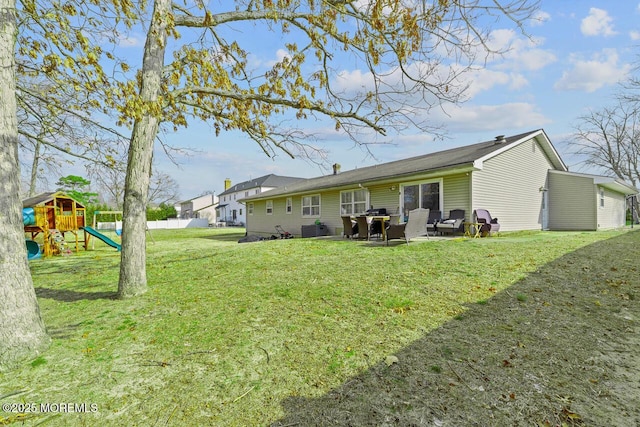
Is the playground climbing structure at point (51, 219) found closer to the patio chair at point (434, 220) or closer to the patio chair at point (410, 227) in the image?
the patio chair at point (410, 227)

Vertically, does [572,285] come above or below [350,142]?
below

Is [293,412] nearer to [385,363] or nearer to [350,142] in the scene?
[385,363]

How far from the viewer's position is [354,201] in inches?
611

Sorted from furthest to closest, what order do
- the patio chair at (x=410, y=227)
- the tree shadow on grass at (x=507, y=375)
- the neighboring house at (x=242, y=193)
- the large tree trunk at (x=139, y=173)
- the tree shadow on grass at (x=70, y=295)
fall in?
the neighboring house at (x=242, y=193) → the patio chair at (x=410, y=227) → the tree shadow on grass at (x=70, y=295) → the large tree trunk at (x=139, y=173) → the tree shadow on grass at (x=507, y=375)

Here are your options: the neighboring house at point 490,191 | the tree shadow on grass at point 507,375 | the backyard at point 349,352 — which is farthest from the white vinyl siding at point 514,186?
the tree shadow on grass at point 507,375

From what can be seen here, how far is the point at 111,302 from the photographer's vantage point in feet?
16.3

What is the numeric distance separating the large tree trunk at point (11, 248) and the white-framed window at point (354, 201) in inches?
499

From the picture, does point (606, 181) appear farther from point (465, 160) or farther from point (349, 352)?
point (349, 352)

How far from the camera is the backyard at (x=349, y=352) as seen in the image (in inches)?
91.8

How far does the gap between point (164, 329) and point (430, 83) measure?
5607 mm

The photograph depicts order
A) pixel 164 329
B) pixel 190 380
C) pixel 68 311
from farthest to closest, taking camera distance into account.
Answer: pixel 68 311 < pixel 164 329 < pixel 190 380

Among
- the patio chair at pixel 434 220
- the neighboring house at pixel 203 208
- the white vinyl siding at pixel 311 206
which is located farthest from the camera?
the neighboring house at pixel 203 208

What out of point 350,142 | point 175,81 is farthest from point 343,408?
point 175,81

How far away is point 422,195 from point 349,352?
34.7 feet
